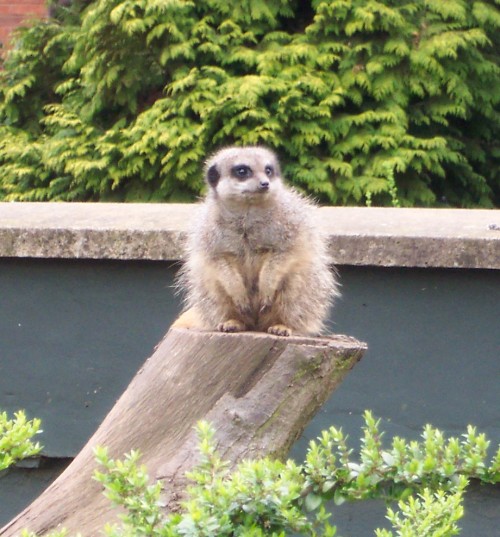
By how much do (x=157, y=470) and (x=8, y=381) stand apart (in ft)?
7.00

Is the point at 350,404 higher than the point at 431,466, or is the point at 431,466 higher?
the point at 431,466

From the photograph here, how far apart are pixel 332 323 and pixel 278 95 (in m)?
3.32

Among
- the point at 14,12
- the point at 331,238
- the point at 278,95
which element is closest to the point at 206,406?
the point at 331,238

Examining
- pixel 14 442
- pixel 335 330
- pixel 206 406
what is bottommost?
pixel 335 330

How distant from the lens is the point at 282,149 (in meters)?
7.32

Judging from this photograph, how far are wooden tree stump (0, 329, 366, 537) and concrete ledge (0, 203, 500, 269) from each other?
1.36 metres

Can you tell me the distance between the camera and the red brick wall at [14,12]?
29.7ft

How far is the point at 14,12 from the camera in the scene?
364 inches

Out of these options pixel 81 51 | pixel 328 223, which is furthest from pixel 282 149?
pixel 328 223

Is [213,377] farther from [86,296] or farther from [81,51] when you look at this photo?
[81,51]

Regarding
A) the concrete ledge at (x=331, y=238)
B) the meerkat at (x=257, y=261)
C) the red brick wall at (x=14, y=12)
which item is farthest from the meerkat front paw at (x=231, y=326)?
the red brick wall at (x=14, y=12)

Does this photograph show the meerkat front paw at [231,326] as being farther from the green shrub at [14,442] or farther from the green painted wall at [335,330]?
the green painted wall at [335,330]

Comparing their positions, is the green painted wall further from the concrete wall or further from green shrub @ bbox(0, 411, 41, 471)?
green shrub @ bbox(0, 411, 41, 471)

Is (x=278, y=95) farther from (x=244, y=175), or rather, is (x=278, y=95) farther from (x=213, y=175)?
(x=244, y=175)
